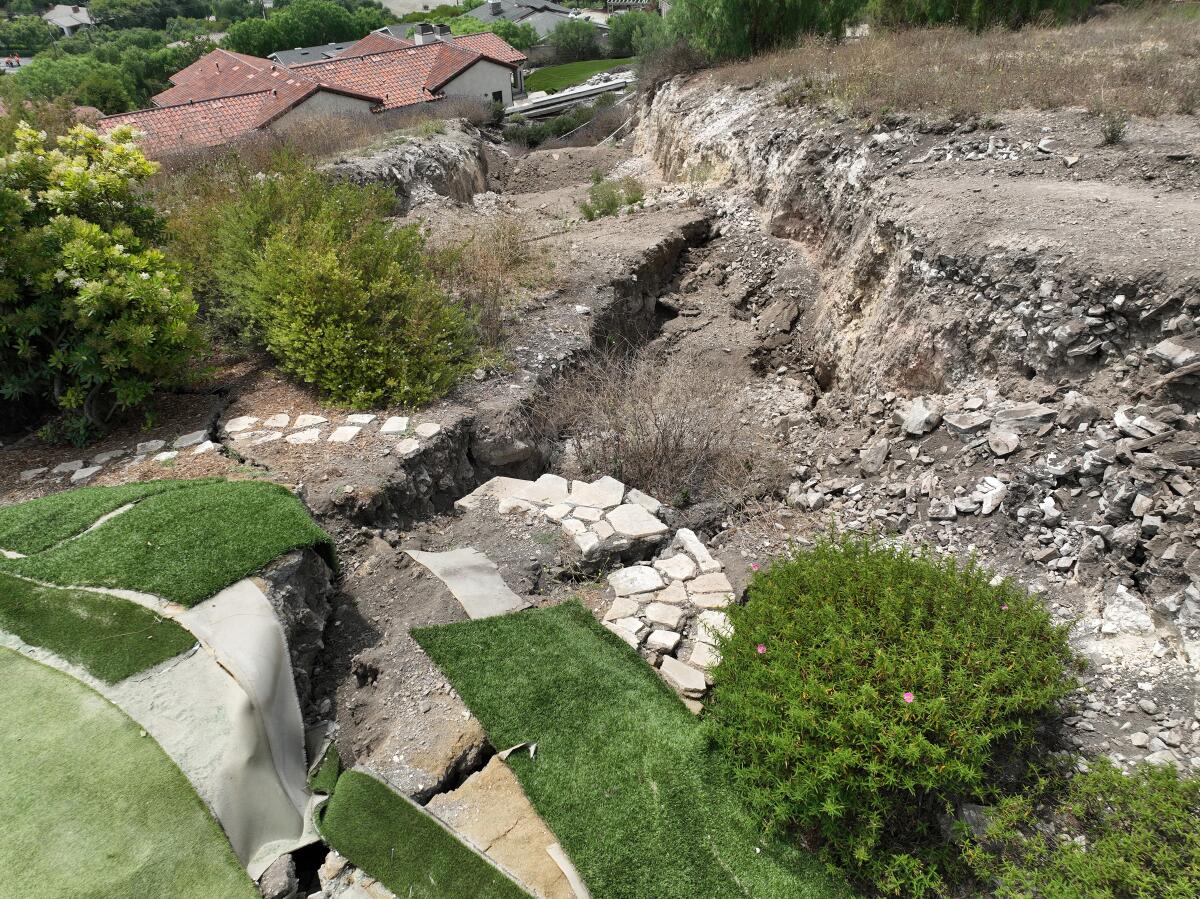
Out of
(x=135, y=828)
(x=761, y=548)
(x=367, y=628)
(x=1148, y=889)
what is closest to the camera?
(x=1148, y=889)

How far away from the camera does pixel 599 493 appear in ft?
19.4

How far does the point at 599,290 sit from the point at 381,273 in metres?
3.31

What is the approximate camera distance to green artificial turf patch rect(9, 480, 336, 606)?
3.94 m

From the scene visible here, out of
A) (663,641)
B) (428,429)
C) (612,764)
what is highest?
(428,429)

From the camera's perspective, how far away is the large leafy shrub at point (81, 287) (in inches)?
214

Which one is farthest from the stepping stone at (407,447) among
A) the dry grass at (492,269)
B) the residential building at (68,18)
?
the residential building at (68,18)

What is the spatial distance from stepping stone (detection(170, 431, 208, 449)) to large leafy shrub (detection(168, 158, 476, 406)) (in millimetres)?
1013

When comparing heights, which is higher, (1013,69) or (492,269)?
(1013,69)

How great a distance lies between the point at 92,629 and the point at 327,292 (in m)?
3.76

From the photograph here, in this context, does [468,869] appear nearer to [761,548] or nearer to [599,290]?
[761,548]

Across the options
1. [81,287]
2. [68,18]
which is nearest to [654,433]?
[81,287]

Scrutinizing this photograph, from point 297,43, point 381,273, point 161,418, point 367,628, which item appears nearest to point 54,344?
point 161,418

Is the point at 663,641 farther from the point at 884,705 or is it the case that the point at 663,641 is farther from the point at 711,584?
the point at 884,705

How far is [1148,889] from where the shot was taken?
9.04 ft
